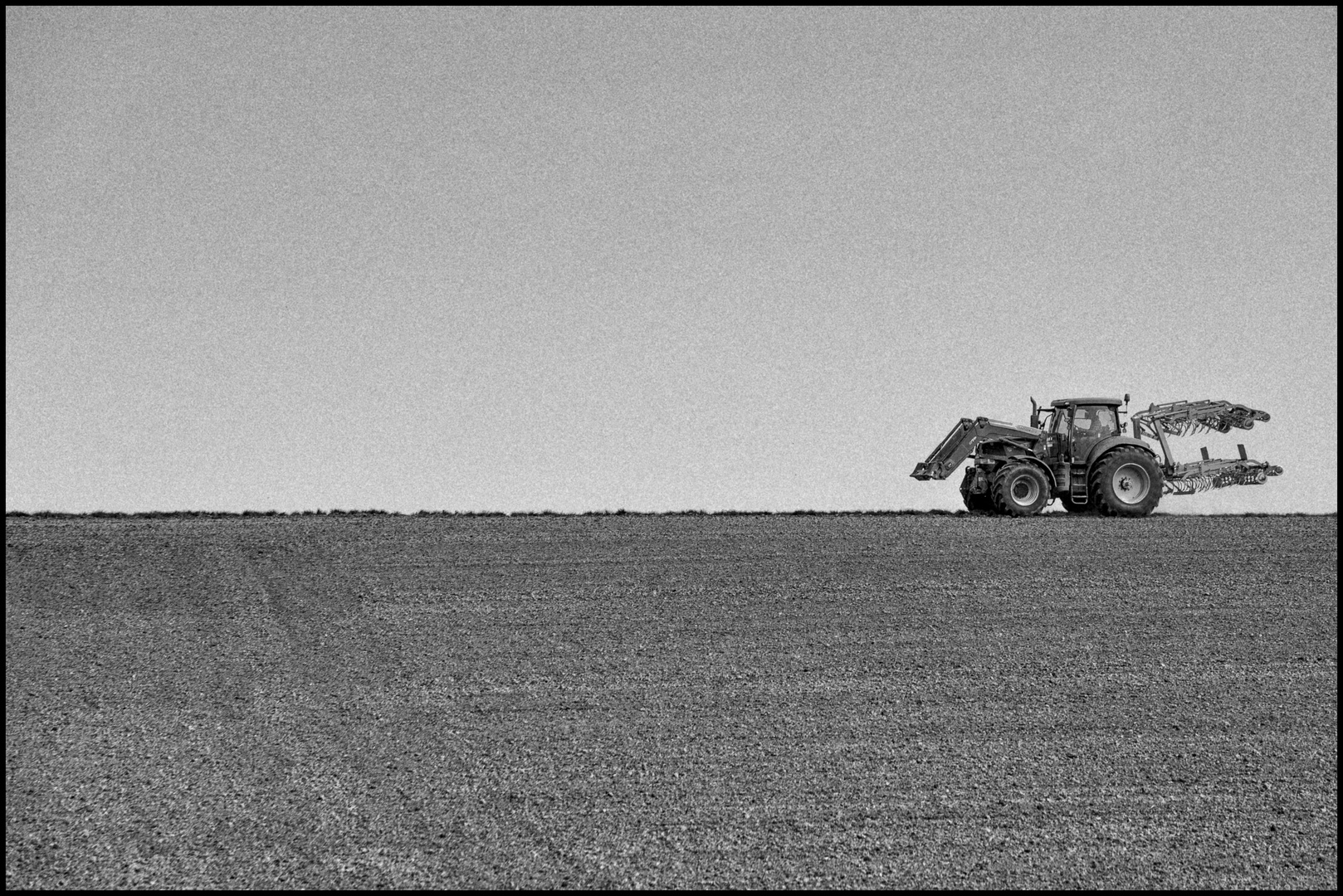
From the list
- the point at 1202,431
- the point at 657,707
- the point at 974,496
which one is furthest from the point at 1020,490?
the point at 657,707

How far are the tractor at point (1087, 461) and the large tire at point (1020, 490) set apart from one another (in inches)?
0.5

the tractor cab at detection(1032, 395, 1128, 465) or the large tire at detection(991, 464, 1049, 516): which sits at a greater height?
the tractor cab at detection(1032, 395, 1128, 465)

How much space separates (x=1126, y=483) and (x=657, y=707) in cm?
1025

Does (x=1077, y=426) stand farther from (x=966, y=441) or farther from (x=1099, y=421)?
(x=966, y=441)

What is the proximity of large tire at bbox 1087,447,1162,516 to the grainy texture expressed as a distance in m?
2.53

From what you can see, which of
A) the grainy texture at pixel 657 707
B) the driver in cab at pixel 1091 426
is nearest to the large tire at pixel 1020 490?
the driver in cab at pixel 1091 426

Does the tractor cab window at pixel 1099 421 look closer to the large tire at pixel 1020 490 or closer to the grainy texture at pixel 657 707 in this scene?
the large tire at pixel 1020 490

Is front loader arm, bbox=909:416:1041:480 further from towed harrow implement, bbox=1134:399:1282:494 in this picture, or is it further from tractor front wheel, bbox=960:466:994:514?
towed harrow implement, bbox=1134:399:1282:494

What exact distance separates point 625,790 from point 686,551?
5.19 metres

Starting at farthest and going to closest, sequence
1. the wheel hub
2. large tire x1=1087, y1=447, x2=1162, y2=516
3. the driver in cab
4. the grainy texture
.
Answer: the driver in cab < the wheel hub < large tire x1=1087, y1=447, x2=1162, y2=516 < the grainy texture

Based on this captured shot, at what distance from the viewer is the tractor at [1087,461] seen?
51.8 ft

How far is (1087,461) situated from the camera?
16.2 metres

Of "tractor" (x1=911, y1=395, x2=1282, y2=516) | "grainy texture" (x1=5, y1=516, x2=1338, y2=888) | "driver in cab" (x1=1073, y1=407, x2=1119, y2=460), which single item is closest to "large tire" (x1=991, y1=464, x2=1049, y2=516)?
"tractor" (x1=911, y1=395, x2=1282, y2=516)

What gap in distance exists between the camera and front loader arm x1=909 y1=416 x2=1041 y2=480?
1627 centimetres
